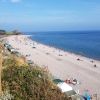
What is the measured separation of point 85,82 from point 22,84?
50.2 feet

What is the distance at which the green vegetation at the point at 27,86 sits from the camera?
1074cm

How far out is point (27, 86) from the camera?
11.2 meters

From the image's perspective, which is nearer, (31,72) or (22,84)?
(22,84)

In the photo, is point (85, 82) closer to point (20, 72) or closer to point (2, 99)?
point (20, 72)

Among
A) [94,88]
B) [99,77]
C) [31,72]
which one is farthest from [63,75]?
[31,72]

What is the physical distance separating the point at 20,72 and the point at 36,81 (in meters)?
1.09

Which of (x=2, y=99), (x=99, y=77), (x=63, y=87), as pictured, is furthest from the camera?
(x=99, y=77)

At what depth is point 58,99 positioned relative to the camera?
420 inches

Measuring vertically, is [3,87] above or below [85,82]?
above

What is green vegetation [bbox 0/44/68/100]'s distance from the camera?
10.7 metres

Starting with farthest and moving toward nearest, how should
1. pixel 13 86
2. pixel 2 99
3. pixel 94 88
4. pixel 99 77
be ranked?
pixel 99 77 → pixel 94 88 → pixel 13 86 → pixel 2 99

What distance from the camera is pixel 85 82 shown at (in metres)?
26.0

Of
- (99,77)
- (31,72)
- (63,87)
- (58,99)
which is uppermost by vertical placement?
(31,72)

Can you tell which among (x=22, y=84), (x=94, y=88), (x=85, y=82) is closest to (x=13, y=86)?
(x=22, y=84)
